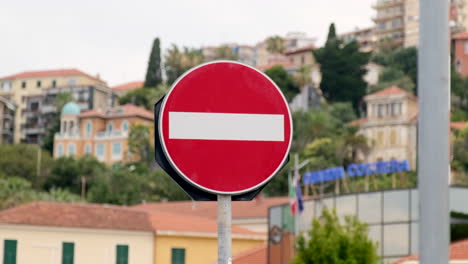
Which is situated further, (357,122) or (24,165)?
(357,122)

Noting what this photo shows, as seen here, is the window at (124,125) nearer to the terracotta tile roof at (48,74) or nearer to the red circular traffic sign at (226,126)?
the terracotta tile roof at (48,74)

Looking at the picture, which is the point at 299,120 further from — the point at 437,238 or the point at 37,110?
the point at 437,238

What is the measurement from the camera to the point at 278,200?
75.4 meters

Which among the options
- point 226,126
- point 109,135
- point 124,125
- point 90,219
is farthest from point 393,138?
point 226,126

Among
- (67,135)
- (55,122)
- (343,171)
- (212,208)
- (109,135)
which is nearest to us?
(343,171)

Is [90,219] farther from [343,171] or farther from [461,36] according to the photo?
[461,36]

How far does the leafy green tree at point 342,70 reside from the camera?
448 feet

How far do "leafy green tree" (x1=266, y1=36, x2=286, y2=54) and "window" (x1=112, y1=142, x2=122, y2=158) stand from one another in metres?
48.4

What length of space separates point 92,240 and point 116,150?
7819cm

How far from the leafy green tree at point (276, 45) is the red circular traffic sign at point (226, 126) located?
6721 inches

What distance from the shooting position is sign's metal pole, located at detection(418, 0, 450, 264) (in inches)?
136

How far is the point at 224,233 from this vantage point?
402cm

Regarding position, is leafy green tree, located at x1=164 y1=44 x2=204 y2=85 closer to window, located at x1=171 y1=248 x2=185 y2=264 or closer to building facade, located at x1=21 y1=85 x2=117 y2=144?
building facade, located at x1=21 y1=85 x2=117 y2=144

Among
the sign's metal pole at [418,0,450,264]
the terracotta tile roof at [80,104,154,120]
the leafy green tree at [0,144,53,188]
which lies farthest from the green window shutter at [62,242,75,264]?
the terracotta tile roof at [80,104,154,120]
